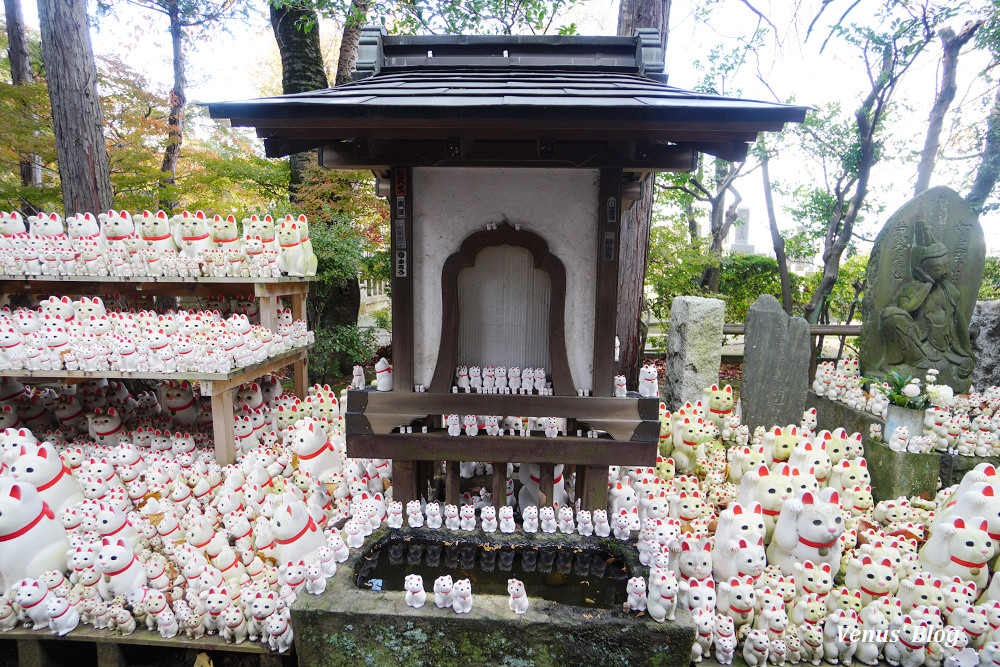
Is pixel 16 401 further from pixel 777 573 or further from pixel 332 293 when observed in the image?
pixel 777 573

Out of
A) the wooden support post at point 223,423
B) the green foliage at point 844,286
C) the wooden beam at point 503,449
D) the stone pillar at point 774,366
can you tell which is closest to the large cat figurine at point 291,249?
the wooden support post at point 223,423

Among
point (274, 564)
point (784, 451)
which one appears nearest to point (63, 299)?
point (274, 564)

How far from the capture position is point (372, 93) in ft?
10.1

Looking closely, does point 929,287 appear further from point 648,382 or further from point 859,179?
point 859,179

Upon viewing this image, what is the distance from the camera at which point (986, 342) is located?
21.6 ft

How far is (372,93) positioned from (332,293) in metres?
7.10

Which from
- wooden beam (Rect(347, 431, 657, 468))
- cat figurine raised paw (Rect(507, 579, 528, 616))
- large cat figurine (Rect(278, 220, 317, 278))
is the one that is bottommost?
cat figurine raised paw (Rect(507, 579, 528, 616))

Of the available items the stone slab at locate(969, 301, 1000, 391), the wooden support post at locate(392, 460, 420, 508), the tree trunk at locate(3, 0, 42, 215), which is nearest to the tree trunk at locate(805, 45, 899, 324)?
the stone slab at locate(969, 301, 1000, 391)

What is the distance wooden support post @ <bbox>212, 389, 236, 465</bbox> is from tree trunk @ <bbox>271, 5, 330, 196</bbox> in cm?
579

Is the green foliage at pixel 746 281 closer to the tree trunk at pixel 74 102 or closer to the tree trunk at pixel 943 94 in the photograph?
the tree trunk at pixel 943 94

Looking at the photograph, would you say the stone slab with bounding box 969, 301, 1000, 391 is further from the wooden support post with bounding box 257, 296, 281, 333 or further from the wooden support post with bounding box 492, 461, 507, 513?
the wooden support post with bounding box 257, 296, 281, 333

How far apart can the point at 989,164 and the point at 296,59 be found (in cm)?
1362

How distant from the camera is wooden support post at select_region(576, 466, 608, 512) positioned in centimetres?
375

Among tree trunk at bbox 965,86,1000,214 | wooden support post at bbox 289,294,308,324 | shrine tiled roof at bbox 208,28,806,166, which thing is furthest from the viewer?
tree trunk at bbox 965,86,1000,214
